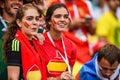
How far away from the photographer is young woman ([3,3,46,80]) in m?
7.91

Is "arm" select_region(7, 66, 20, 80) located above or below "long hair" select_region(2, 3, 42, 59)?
below

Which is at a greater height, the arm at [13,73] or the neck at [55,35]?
the neck at [55,35]

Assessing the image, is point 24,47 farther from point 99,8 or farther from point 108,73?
point 99,8

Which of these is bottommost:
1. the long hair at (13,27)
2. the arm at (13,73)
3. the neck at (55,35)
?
the arm at (13,73)

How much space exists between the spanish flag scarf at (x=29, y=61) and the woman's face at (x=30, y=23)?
0.10 m

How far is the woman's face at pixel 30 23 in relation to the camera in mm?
8156

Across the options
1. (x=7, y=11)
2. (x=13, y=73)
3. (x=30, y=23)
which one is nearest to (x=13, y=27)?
(x=30, y=23)

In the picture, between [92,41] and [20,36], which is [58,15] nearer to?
[20,36]

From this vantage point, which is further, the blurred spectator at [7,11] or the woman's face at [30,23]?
the blurred spectator at [7,11]

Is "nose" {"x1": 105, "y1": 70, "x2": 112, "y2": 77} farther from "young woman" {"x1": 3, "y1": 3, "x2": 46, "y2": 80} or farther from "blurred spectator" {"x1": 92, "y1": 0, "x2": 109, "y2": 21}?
"blurred spectator" {"x1": 92, "y1": 0, "x2": 109, "y2": 21}

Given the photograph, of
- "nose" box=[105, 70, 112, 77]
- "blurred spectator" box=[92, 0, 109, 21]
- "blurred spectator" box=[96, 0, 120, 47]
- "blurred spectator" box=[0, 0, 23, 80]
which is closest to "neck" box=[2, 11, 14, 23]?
"blurred spectator" box=[0, 0, 23, 80]

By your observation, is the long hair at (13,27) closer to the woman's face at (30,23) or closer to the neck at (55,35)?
the woman's face at (30,23)

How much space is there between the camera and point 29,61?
802 centimetres

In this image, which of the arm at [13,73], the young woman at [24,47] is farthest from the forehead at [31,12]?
the arm at [13,73]
